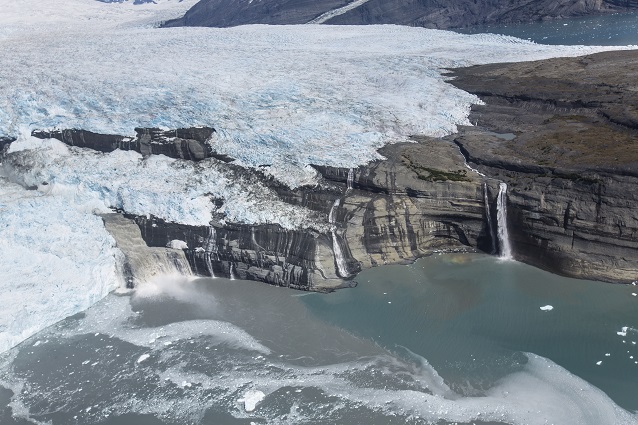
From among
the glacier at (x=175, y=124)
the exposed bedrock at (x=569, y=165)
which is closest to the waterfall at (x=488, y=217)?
the exposed bedrock at (x=569, y=165)

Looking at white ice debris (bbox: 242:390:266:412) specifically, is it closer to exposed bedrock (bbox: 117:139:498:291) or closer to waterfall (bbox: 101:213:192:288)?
exposed bedrock (bbox: 117:139:498:291)

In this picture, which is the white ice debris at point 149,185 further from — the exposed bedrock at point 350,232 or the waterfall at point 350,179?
the waterfall at point 350,179

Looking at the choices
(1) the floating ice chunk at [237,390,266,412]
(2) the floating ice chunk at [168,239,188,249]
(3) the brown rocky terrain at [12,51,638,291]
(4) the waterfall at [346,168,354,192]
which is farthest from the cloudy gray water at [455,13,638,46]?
(1) the floating ice chunk at [237,390,266,412]

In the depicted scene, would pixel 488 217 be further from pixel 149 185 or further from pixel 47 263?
pixel 47 263

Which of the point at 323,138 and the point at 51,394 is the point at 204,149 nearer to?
the point at 323,138

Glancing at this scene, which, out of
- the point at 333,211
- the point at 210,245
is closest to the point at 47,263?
the point at 210,245
